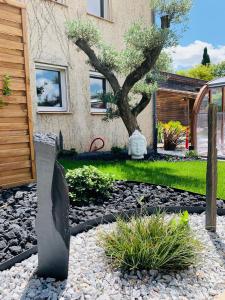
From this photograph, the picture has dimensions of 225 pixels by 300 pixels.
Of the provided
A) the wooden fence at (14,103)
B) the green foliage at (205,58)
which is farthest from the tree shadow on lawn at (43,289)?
the green foliage at (205,58)

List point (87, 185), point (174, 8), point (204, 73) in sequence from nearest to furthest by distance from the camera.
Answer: point (87, 185)
point (174, 8)
point (204, 73)

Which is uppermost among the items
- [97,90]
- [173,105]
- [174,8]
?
[174,8]

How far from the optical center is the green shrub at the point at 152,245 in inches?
89.6

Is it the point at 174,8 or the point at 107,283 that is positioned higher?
the point at 174,8

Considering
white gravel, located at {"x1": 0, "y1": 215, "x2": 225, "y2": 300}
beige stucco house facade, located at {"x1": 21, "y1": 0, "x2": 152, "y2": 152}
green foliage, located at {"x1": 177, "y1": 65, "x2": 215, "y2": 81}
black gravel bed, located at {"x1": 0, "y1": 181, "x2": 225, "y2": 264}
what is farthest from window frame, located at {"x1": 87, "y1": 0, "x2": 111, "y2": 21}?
green foliage, located at {"x1": 177, "y1": 65, "x2": 215, "y2": 81}

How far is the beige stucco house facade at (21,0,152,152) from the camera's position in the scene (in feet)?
26.6

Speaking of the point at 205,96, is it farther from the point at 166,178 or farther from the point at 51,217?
the point at 51,217

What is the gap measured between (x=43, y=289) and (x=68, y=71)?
7662mm

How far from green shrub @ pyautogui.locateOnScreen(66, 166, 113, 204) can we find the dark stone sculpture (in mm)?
1627

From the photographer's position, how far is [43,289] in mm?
2088

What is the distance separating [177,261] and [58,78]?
300 inches

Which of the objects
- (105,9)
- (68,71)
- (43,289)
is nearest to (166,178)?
(43,289)

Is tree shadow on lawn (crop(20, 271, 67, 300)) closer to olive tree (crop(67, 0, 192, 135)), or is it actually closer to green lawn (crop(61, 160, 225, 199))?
green lawn (crop(61, 160, 225, 199))

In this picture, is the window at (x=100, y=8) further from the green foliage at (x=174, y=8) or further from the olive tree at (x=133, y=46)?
the green foliage at (x=174, y=8)
